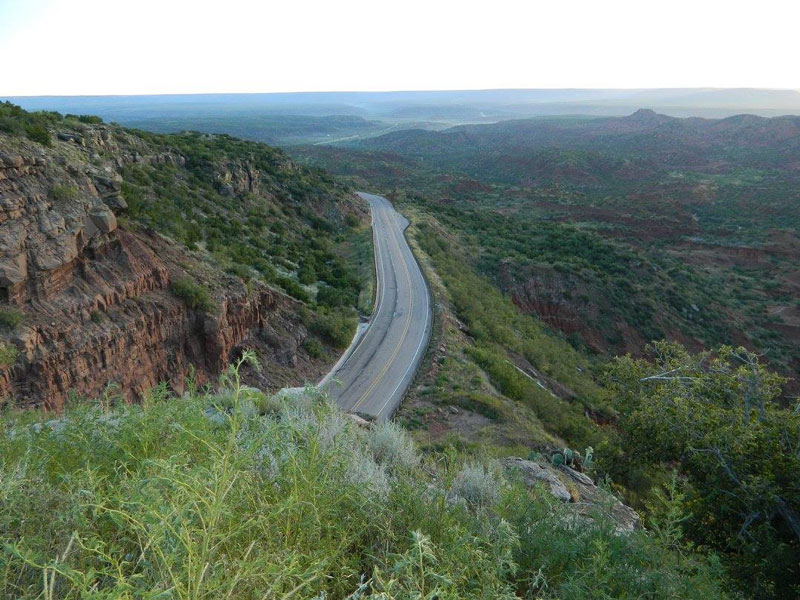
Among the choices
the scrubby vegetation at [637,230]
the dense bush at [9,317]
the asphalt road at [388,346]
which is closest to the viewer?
the dense bush at [9,317]

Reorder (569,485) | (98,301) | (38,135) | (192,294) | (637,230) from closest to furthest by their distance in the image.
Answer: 1. (569,485)
2. (98,301)
3. (192,294)
4. (38,135)
5. (637,230)

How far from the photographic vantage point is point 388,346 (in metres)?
23.0

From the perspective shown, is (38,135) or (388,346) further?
(388,346)

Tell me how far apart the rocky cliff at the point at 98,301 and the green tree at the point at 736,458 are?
11.0 m

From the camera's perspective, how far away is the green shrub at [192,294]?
1781 cm

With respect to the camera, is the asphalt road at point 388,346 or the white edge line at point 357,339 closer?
the asphalt road at point 388,346

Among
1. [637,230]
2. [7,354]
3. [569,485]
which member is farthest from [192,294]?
[637,230]

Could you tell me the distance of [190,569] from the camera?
270 centimetres

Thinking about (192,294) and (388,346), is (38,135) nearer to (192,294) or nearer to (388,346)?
(192,294)

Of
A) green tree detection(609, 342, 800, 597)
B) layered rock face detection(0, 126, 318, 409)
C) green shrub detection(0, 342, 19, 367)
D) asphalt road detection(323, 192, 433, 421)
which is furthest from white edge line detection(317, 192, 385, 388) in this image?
A: green tree detection(609, 342, 800, 597)

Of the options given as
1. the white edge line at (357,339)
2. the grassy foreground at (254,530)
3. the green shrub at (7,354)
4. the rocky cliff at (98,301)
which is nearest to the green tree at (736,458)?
the grassy foreground at (254,530)

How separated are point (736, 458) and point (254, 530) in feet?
21.1

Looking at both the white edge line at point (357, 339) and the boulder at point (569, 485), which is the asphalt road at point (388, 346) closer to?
the white edge line at point (357, 339)

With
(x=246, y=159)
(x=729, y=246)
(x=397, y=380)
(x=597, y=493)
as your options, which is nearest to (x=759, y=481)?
(x=597, y=493)
